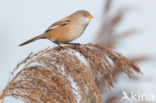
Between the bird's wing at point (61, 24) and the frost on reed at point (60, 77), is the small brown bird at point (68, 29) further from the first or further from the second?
the frost on reed at point (60, 77)

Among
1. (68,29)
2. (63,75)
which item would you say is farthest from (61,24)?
(63,75)

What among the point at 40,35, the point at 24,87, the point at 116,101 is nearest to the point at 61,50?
the point at 24,87

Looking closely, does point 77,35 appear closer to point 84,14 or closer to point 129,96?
point 84,14

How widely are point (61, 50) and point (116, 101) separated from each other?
116cm

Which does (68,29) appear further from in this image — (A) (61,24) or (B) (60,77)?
(B) (60,77)

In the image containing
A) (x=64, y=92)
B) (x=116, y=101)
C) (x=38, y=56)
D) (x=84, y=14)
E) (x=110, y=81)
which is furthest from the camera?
(x=84, y=14)

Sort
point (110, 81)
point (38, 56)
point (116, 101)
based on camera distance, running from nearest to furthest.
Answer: point (38, 56) < point (110, 81) < point (116, 101)

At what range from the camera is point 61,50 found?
9.93ft

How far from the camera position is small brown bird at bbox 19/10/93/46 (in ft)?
15.2

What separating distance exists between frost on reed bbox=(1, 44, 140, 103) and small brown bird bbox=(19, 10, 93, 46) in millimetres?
1627

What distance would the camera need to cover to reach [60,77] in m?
2.73

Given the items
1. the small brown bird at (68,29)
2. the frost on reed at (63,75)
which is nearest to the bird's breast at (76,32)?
the small brown bird at (68,29)

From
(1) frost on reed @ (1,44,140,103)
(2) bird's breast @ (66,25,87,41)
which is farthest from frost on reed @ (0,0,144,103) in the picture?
(2) bird's breast @ (66,25,87,41)

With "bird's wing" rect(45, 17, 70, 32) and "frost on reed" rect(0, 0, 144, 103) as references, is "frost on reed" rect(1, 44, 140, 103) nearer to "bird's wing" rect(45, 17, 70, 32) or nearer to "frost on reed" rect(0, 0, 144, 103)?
"frost on reed" rect(0, 0, 144, 103)
